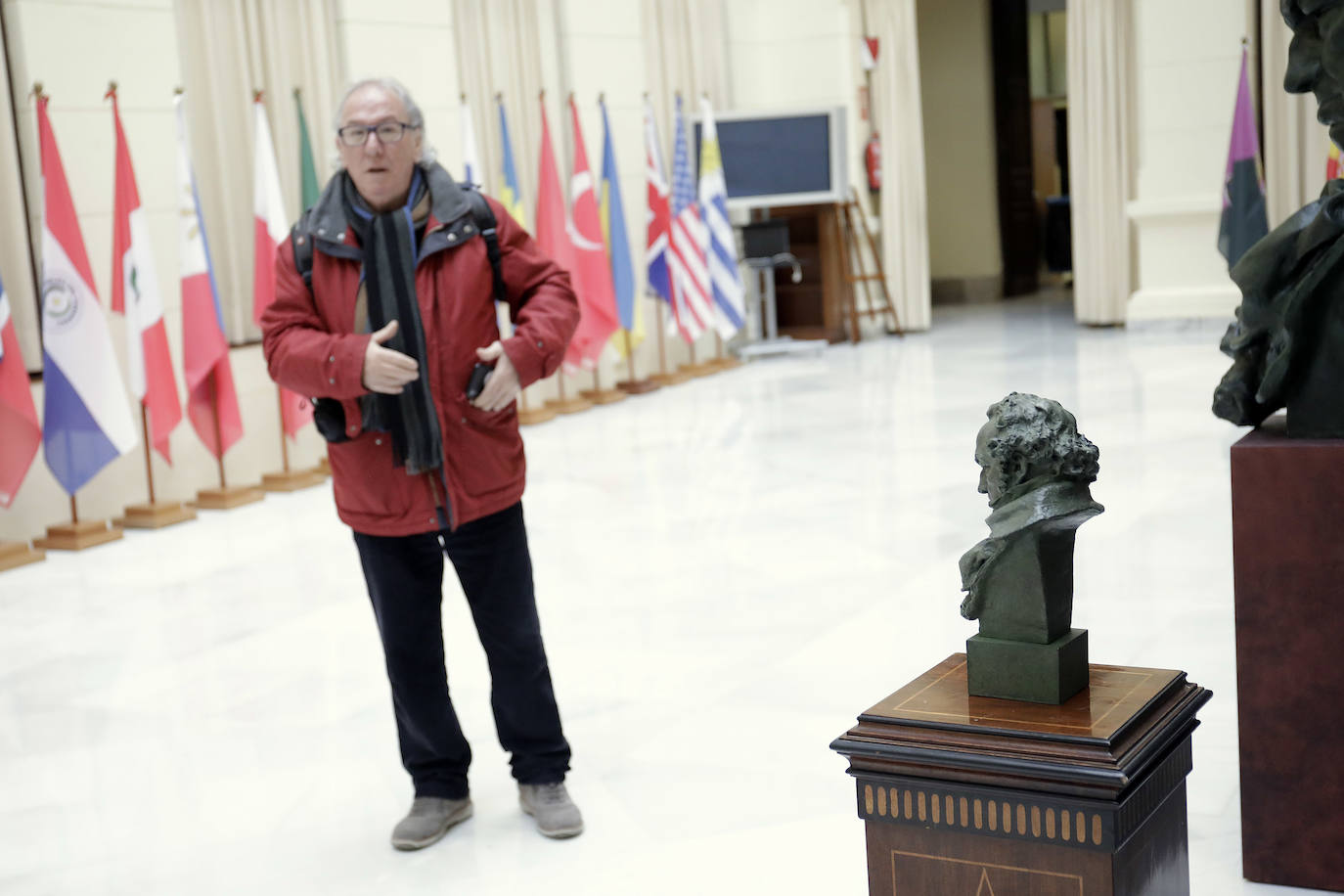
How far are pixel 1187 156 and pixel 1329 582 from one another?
414 inches

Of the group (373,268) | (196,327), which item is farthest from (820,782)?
(196,327)

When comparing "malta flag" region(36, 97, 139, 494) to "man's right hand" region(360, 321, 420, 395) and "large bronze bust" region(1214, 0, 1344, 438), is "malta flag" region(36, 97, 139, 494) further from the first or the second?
"large bronze bust" region(1214, 0, 1344, 438)

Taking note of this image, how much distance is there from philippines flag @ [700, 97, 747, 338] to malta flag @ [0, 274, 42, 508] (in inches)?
238

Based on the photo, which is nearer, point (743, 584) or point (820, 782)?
point (820, 782)

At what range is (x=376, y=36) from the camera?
30.2 ft

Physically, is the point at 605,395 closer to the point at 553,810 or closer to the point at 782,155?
the point at 782,155

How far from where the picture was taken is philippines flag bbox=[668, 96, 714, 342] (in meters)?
11.4

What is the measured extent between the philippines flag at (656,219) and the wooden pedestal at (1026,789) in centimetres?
944

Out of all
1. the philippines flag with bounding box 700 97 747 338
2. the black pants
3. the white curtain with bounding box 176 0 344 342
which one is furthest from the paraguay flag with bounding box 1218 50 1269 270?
the black pants

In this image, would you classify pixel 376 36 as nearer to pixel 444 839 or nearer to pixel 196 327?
pixel 196 327

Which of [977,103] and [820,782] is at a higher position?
[977,103]

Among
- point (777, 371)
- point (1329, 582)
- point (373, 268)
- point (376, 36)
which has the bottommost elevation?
point (777, 371)

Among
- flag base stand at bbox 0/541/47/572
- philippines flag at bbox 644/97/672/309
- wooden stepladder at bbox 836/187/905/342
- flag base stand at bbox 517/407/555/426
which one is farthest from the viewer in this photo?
wooden stepladder at bbox 836/187/905/342

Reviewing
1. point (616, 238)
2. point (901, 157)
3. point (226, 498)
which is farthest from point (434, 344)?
point (901, 157)
